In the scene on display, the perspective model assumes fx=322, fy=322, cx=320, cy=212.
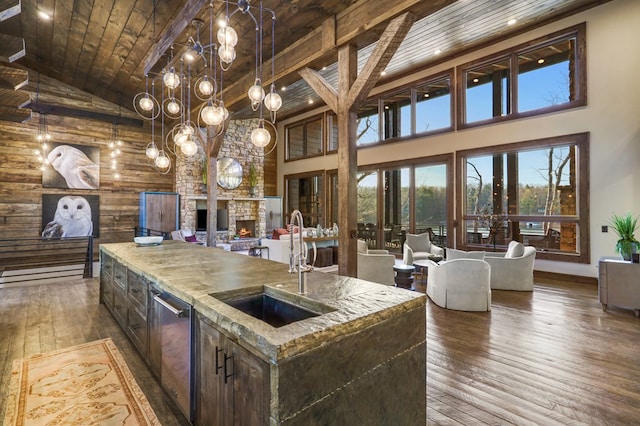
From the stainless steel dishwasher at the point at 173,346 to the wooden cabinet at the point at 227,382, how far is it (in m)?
0.13

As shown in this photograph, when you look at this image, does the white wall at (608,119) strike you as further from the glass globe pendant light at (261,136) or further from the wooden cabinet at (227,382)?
the wooden cabinet at (227,382)

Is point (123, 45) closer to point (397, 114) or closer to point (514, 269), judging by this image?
point (397, 114)

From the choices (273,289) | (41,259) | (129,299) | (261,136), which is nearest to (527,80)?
(261,136)

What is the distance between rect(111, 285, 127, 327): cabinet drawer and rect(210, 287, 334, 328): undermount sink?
191 cm

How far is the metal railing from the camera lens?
295 inches

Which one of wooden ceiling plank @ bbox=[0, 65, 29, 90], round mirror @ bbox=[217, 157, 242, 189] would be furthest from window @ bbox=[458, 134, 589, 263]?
wooden ceiling plank @ bbox=[0, 65, 29, 90]

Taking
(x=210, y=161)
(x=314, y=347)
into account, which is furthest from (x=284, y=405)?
(x=210, y=161)

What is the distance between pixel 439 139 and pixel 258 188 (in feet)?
19.6

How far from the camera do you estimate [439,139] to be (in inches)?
303

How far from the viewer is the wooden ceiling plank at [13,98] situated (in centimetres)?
382

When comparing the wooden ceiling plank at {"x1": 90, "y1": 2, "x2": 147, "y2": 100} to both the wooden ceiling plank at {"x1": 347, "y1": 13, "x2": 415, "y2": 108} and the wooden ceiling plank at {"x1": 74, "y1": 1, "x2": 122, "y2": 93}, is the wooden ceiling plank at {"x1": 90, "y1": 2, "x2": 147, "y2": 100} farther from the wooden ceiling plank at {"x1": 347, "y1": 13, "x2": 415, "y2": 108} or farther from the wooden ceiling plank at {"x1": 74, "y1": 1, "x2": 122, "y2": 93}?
the wooden ceiling plank at {"x1": 347, "y1": 13, "x2": 415, "y2": 108}

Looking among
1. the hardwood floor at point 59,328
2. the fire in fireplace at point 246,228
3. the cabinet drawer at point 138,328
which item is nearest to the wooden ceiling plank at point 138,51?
the cabinet drawer at point 138,328

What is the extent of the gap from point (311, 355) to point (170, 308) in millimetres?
1194

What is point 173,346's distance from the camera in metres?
2.11
